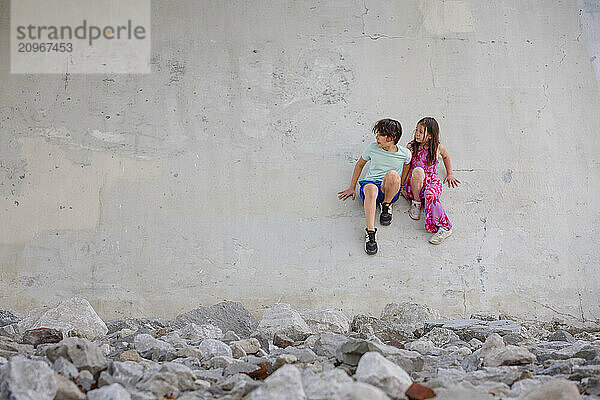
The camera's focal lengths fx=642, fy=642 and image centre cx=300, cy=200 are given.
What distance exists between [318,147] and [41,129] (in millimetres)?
1817

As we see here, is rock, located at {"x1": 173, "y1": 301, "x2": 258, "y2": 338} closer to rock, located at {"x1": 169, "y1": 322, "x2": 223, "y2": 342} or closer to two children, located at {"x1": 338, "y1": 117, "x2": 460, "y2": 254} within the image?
rock, located at {"x1": 169, "y1": 322, "x2": 223, "y2": 342}

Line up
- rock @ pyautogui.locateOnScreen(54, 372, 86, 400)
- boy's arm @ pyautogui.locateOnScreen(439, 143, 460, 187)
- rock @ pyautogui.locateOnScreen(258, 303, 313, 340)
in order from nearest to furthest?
rock @ pyautogui.locateOnScreen(54, 372, 86, 400) < rock @ pyautogui.locateOnScreen(258, 303, 313, 340) < boy's arm @ pyautogui.locateOnScreen(439, 143, 460, 187)

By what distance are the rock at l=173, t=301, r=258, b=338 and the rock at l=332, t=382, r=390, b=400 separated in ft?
6.26

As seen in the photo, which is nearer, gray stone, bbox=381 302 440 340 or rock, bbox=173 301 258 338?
rock, bbox=173 301 258 338

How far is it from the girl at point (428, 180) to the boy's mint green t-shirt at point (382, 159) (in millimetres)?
113

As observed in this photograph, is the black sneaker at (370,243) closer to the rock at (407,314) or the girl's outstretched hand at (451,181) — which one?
the rock at (407,314)

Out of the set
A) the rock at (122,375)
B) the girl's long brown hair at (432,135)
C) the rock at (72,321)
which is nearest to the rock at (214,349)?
the rock at (122,375)

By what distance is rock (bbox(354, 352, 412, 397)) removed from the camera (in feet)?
5.19

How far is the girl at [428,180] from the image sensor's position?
160 inches

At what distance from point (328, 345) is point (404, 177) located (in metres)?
2.06

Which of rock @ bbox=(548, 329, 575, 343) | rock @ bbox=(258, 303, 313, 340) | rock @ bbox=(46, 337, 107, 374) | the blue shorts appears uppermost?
the blue shorts

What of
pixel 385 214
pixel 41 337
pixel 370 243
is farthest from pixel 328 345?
pixel 385 214

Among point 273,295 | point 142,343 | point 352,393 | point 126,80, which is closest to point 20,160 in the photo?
point 126,80

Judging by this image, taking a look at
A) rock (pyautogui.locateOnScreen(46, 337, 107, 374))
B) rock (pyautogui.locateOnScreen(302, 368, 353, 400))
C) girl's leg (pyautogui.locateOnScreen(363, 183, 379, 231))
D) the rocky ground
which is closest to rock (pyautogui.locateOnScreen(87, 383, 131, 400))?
the rocky ground
